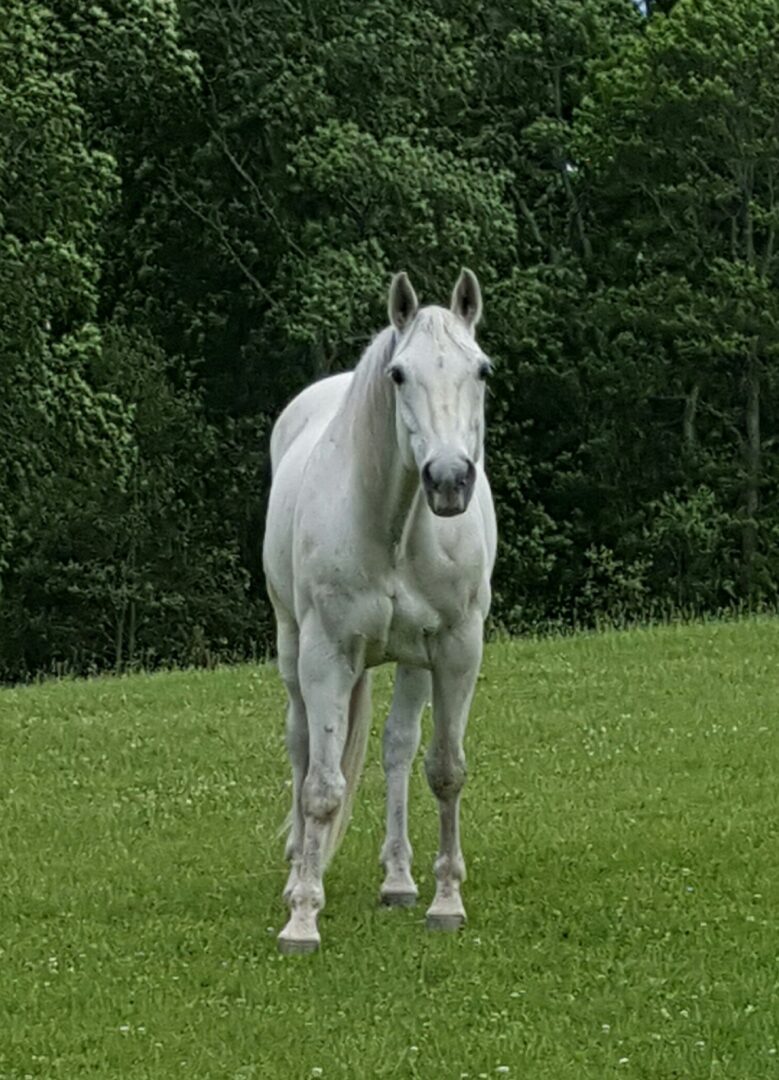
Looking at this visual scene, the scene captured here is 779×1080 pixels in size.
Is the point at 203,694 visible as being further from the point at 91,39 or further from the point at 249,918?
the point at 91,39

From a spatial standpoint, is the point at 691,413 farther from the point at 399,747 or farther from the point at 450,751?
the point at 450,751

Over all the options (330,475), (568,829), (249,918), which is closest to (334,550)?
(330,475)

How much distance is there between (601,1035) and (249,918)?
2.62 meters

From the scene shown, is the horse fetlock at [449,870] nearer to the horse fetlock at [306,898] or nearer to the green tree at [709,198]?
the horse fetlock at [306,898]

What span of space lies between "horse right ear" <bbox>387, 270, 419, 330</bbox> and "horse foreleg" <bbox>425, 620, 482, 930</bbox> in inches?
52.7

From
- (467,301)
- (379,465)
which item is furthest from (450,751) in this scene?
(467,301)

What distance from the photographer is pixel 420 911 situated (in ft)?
31.0

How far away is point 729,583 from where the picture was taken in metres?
36.7

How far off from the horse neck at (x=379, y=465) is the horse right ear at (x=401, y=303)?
16 centimetres

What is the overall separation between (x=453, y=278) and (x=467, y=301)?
27136mm

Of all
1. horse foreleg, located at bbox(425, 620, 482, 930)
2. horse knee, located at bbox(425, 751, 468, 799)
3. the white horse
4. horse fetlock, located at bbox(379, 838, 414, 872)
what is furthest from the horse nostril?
horse fetlock, located at bbox(379, 838, 414, 872)

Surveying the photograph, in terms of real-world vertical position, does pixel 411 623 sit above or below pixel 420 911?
above

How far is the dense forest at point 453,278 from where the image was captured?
35031 millimetres

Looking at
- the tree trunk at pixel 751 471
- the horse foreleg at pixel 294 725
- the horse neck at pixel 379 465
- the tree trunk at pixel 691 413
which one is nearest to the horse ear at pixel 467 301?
the horse neck at pixel 379 465
